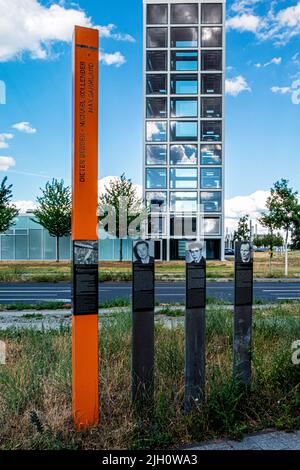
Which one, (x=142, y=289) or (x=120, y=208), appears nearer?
(x=142, y=289)

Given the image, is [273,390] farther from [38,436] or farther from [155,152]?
[155,152]

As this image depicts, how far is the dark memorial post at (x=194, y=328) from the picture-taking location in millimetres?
3604

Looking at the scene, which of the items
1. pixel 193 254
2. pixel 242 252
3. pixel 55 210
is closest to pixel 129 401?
pixel 193 254

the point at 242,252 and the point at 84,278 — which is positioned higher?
the point at 242,252

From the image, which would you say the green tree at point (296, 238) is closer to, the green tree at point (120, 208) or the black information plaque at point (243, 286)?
the green tree at point (120, 208)

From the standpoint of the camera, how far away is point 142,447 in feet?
10.00

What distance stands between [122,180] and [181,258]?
1278 cm

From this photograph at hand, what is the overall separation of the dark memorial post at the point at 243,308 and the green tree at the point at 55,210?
3104 cm

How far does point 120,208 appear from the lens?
28375 mm

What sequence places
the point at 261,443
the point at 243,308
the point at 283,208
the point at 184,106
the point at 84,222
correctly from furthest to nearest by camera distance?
Result: 1. the point at 184,106
2. the point at 283,208
3. the point at 243,308
4. the point at 84,222
5. the point at 261,443

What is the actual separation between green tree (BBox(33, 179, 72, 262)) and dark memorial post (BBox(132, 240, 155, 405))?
31.3 meters

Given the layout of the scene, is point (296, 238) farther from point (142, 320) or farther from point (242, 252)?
point (142, 320)

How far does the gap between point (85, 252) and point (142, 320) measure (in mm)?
800

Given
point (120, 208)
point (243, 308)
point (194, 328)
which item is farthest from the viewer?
point (120, 208)
